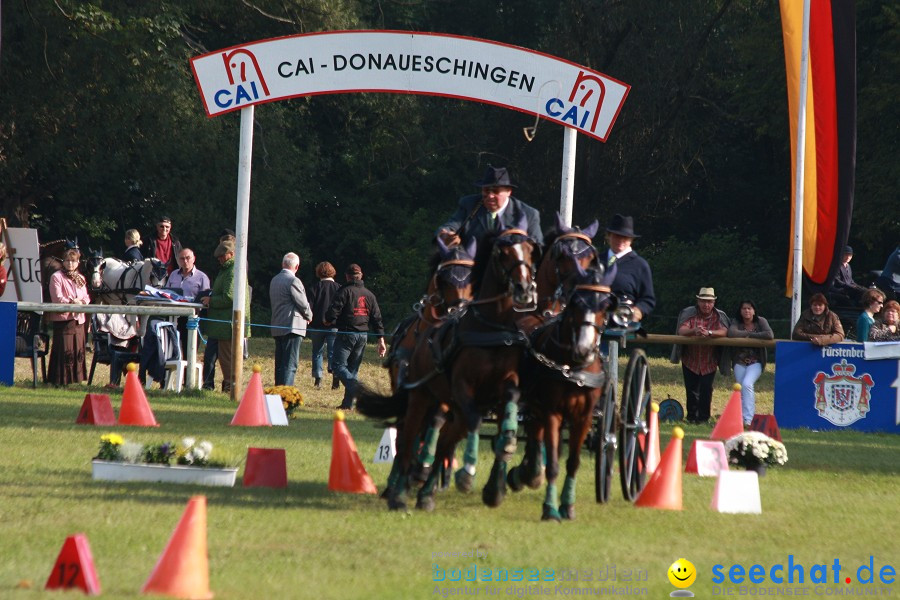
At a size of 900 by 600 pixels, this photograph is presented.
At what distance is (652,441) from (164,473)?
4.16 meters

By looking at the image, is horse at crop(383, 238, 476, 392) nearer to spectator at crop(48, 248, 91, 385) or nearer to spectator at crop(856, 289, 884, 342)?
spectator at crop(856, 289, 884, 342)

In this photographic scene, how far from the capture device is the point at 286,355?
58.1 feet

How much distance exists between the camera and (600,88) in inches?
642

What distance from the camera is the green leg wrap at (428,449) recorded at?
890cm

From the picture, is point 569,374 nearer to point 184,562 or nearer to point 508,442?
point 508,442

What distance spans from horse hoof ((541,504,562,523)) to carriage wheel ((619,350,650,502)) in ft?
4.26

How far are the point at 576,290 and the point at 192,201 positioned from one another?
27605 millimetres

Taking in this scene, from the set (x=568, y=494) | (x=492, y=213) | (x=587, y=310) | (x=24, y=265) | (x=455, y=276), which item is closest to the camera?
(x=587, y=310)

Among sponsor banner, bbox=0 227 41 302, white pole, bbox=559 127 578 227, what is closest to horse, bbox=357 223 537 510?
white pole, bbox=559 127 578 227

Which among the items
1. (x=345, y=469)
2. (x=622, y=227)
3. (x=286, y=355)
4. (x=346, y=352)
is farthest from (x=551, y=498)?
(x=286, y=355)

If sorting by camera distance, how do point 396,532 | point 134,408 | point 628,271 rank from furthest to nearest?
point 134,408, point 628,271, point 396,532

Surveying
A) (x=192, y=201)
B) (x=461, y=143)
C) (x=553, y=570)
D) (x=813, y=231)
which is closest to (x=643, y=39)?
(x=461, y=143)

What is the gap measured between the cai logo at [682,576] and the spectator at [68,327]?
41.8 ft

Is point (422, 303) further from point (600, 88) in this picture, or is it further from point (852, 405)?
point (852, 405)
